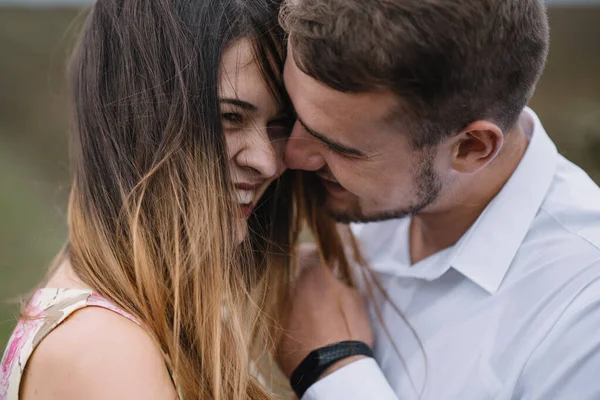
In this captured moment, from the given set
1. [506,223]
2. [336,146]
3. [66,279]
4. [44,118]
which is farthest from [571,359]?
[44,118]

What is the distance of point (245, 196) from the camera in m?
1.95

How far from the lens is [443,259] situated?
2051mm

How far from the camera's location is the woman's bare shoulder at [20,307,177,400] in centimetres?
146

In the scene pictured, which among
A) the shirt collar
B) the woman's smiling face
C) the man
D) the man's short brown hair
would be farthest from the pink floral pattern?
the shirt collar

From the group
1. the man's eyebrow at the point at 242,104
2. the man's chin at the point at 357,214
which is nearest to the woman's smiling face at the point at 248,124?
the man's eyebrow at the point at 242,104

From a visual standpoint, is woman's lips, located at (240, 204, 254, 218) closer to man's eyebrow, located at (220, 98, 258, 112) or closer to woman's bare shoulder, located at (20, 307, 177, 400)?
man's eyebrow, located at (220, 98, 258, 112)

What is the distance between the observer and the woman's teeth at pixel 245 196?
193 centimetres

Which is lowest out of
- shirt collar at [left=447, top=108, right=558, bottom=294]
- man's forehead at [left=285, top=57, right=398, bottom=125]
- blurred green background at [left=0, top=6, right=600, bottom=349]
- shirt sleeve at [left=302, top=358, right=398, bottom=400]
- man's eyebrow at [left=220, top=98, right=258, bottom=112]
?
blurred green background at [left=0, top=6, right=600, bottom=349]

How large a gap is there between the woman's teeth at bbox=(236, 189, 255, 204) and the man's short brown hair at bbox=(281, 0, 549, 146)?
1.26ft

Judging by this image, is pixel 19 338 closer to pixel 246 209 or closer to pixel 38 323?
pixel 38 323

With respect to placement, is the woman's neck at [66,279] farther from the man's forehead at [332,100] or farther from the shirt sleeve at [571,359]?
the shirt sleeve at [571,359]

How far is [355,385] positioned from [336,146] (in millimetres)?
648

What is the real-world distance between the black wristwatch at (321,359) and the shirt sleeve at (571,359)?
47cm

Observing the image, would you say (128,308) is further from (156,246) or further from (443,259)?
(443,259)
